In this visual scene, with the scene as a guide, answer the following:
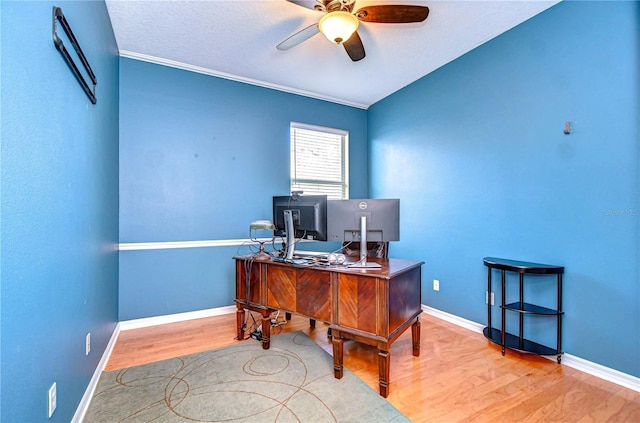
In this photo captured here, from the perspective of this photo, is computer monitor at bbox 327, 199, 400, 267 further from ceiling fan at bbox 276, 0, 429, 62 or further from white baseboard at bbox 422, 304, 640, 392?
white baseboard at bbox 422, 304, 640, 392

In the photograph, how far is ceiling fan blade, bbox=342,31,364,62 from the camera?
2291mm

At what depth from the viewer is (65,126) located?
1.38m

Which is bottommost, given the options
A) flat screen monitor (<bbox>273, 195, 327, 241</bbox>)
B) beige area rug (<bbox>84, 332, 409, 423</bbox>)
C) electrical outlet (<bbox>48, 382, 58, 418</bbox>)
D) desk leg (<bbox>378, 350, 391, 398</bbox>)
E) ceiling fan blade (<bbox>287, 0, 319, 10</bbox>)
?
beige area rug (<bbox>84, 332, 409, 423</bbox>)

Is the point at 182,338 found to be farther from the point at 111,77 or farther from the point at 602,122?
the point at 602,122

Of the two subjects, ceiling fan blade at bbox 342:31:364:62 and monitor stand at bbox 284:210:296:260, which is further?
monitor stand at bbox 284:210:296:260

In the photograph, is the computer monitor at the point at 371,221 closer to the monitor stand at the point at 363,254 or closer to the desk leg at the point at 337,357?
the monitor stand at the point at 363,254

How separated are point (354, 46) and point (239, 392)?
2.82 metres

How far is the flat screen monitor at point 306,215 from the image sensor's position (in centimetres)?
237

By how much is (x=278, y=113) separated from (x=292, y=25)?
1.36 meters

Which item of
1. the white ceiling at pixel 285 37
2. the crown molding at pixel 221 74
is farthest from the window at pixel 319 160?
the white ceiling at pixel 285 37

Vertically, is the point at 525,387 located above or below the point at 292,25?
below

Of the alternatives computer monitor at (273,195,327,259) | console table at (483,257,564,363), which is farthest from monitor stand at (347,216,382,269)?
console table at (483,257,564,363)

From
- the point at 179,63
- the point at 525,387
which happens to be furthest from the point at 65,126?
the point at 525,387

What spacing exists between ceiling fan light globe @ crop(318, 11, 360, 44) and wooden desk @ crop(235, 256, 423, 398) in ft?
5.70
